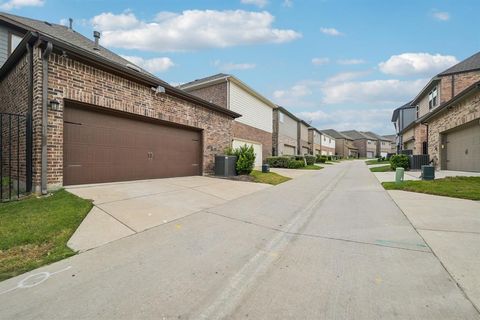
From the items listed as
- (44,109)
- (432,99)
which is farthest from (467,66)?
(44,109)

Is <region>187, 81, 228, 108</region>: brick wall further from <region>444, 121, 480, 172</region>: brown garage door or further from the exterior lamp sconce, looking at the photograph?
<region>444, 121, 480, 172</region>: brown garage door

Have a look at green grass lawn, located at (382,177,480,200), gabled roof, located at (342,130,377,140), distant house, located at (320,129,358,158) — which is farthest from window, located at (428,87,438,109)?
gabled roof, located at (342,130,377,140)

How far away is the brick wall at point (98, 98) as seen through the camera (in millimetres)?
6754

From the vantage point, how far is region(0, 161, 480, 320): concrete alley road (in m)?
2.43

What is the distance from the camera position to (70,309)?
2.45 m

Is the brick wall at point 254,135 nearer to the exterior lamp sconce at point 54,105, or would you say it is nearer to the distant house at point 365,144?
the exterior lamp sconce at point 54,105

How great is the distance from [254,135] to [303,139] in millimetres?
19873

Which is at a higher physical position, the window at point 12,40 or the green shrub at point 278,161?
the window at point 12,40

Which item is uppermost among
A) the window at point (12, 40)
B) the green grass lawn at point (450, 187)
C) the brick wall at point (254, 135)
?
the window at point (12, 40)

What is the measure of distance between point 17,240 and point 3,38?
13272 mm

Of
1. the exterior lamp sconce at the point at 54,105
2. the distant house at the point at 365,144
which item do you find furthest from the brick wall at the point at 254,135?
the distant house at the point at 365,144

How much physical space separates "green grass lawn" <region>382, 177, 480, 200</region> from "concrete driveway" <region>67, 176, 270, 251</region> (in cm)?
613

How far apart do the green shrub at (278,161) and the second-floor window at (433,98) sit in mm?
13833

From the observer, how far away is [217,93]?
63.6ft
